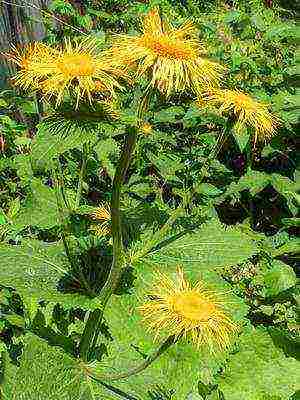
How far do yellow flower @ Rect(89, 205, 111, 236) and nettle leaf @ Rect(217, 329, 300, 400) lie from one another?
0.61 meters

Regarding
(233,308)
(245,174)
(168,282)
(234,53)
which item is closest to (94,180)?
(245,174)

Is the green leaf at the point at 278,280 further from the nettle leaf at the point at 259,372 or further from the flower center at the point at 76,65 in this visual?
the flower center at the point at 76,65

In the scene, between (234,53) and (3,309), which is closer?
(3,309)

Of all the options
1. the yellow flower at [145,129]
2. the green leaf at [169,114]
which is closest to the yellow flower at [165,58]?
the yellow flower at [145,129]

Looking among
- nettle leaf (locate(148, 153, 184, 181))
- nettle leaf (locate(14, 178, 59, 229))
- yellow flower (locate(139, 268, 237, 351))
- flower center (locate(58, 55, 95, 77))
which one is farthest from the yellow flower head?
nettle leaf (locate(148, 153, 184, 181))

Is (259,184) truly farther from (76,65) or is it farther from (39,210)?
(76,65)

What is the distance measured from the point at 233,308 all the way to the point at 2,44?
243 cm

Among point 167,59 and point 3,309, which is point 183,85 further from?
point 3,309

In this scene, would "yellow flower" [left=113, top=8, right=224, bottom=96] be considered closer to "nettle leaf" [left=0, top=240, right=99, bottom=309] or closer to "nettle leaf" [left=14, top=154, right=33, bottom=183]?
"nettle leaf" [left=0, top=240, right=99, bottom=309]

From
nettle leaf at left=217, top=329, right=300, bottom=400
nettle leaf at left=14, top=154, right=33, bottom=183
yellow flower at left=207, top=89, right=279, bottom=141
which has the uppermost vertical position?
yellow flower at left=207, top=89, right=279, bottom=141

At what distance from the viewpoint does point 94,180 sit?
12.1 feet

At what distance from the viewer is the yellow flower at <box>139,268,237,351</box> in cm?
151

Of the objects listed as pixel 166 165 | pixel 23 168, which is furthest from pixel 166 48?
pixel 166 165

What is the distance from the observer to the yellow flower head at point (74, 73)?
60.5 inches
